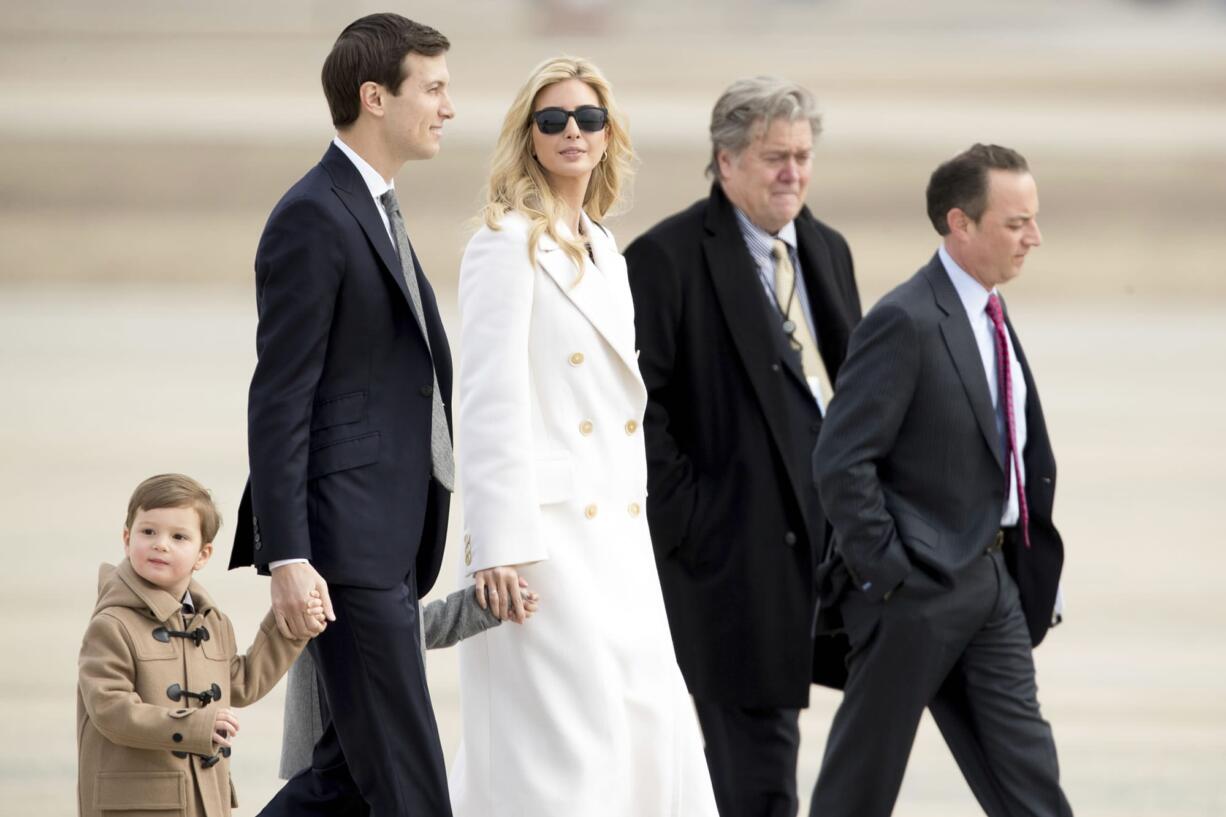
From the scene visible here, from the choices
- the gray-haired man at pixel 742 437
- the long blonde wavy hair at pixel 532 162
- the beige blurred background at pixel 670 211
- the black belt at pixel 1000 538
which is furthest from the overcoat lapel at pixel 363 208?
the beige blurred background at pixel 670 211

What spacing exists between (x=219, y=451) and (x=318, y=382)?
760 centimetres

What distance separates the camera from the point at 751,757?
4.81 metres

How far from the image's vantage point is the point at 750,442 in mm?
4867

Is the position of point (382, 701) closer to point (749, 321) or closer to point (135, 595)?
point (135, 595)

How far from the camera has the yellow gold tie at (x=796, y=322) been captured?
4.94 meters

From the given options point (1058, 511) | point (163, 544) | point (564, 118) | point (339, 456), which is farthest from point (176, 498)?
point (1058, 511)

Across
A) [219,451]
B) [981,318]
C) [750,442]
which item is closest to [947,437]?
[981,318]

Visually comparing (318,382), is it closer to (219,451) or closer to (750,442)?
A: (750,442)

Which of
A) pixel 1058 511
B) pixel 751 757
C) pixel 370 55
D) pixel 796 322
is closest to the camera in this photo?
pixel 370 55

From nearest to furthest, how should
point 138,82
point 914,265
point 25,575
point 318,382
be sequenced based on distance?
1. point 318,382
2. point 25,575
3. point 914,265
4. point 138,82

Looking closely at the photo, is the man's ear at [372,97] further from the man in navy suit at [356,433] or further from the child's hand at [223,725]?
the child's hand at [223,725]

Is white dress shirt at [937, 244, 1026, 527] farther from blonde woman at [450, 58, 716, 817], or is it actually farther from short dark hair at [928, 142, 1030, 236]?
blonde woman at [450, 58, 716, 817]

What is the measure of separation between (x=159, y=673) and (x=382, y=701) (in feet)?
1.09

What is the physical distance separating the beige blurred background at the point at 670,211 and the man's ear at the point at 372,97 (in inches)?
81.1
